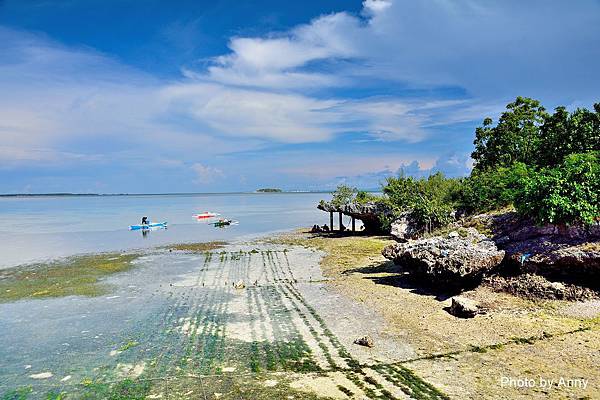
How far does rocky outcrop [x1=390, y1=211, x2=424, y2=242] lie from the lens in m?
25.8

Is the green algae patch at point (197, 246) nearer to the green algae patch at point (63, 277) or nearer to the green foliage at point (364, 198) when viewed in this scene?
the green algae patch at point (63, 277)

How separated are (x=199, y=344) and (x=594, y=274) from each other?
11.2 metres

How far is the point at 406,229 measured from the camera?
26.4 m

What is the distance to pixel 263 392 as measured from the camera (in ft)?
26.4

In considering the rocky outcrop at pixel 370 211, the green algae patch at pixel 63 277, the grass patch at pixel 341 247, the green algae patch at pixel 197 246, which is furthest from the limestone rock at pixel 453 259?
the rocky outcrop at pixel 370 211

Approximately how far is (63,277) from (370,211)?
22.8m

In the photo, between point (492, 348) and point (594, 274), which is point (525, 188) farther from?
point (492, 348)

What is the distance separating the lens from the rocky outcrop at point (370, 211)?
34.4m

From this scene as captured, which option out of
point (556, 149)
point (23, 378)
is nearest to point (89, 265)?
point (23, 378)

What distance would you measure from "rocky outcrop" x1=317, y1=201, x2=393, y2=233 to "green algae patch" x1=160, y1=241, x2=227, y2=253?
422 inches

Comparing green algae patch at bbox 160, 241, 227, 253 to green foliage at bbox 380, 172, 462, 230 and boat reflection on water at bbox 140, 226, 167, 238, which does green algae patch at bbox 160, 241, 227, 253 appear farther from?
green foliage at bbox 380, 172, 462, 230

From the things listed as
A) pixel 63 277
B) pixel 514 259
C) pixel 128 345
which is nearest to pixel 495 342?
pixel 514 259

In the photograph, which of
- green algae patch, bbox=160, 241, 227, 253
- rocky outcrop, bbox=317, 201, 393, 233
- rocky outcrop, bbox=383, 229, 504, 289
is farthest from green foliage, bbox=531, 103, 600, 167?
green algae patch, bbox=160, 241, 227, 253

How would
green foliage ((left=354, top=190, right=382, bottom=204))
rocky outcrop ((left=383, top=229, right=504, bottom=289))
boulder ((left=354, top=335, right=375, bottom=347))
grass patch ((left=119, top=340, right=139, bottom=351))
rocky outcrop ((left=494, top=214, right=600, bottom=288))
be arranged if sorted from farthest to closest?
green foliage ((left=354, top=190, right=382, bottom=204))
rocky outcrop ((left=383, top=229, right=504, bottom=289))
rocky outcrop ((left=494, top=214, right=600, bottom=288))
grass patch ((left=119, top=340, right=139, bottom=351))
boulder ((left=354, top=335, right=375, bottom=347))
